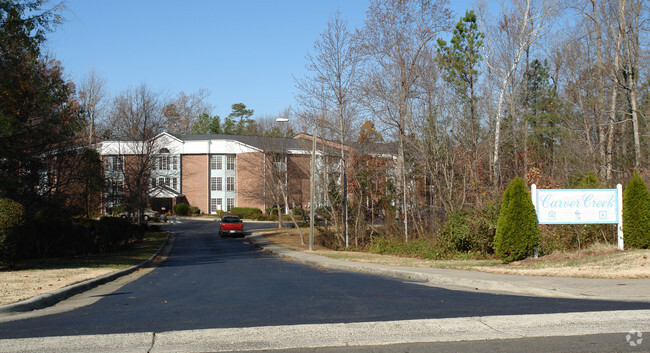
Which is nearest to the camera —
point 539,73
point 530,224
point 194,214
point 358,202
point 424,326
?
point 424,326

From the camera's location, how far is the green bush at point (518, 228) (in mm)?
16688

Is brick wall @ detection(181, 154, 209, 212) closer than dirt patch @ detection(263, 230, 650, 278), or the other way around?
dirt patch @ detection(263, 230, 650, 278)

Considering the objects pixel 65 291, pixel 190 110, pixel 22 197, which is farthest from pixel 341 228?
pixel 190 110

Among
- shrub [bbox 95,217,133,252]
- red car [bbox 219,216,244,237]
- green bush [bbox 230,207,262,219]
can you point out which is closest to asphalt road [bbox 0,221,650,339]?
shrub [bbox 95,217,133,252]

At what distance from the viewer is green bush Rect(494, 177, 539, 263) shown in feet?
54.7

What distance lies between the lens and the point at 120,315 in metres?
8.61

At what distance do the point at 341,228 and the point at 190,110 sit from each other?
6715 centimetres

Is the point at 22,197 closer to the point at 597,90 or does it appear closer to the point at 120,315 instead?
the point at 120,315

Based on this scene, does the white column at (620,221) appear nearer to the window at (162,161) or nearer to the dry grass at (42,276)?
the dry grass at (42,276)

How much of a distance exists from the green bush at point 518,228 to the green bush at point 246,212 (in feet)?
175

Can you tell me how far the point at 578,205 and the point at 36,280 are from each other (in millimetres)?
15496

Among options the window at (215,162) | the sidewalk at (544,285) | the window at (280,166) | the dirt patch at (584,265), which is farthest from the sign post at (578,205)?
the window at (215,162)

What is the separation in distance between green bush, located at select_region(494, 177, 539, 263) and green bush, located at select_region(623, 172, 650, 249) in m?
2.59

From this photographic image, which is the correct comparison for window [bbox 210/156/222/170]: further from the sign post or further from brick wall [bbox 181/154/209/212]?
the sign post
